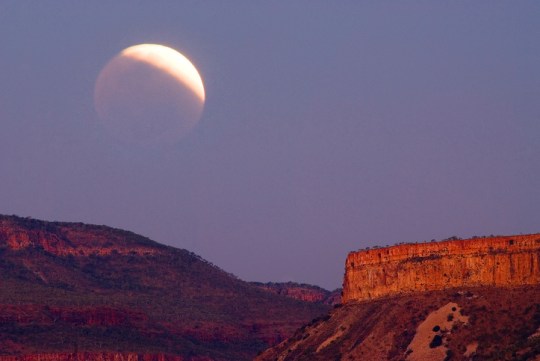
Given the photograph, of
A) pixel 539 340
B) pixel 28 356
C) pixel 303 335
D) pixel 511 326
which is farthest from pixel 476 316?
pixel 28 356

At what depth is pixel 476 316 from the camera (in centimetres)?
12875

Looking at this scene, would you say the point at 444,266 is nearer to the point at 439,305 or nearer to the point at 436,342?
the point at 439,305

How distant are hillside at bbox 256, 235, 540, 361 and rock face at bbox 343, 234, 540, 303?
0.24ft

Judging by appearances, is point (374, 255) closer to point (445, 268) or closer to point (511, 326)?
point (445, 268)

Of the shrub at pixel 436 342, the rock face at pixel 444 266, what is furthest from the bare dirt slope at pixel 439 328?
the rock face at pixel 444 266

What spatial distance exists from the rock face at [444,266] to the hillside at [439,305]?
2.8 inches

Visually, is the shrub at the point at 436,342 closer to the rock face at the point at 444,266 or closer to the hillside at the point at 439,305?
the hillside at the point at 439,305

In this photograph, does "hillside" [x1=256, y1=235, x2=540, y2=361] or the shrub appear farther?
the shrub

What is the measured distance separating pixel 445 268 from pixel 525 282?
858 cm

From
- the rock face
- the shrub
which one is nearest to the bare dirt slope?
the shrub

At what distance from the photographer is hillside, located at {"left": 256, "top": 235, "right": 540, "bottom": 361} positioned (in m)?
126

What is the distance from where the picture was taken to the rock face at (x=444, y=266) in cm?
13188

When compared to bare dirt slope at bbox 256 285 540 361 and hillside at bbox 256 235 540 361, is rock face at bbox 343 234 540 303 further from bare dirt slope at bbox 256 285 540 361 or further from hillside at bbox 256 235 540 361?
bare dirt slope at bbox 256 285 540 361

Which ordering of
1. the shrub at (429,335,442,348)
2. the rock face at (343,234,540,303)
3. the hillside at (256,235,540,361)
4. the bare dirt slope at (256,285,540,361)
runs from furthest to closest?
the rock face at (343,234,540,303)
the shrub at (429,335,442,348)
the hillside at (256,235,540,361)
the bare dirt slope at (256,285,540,361)
